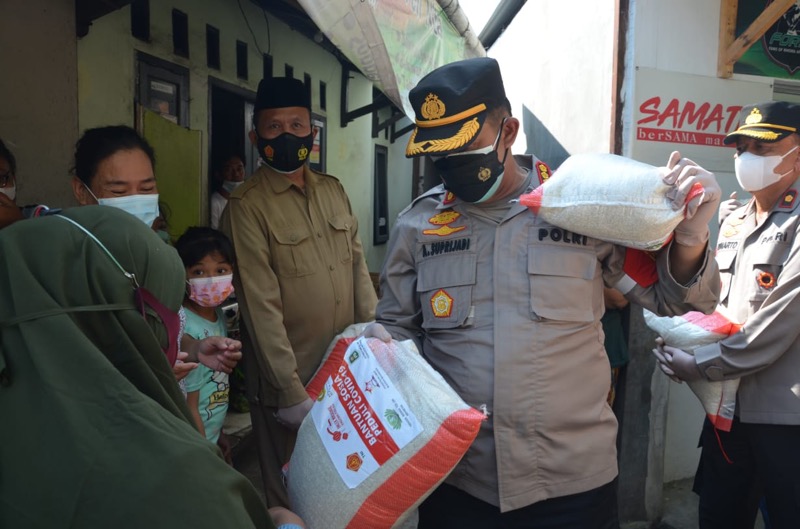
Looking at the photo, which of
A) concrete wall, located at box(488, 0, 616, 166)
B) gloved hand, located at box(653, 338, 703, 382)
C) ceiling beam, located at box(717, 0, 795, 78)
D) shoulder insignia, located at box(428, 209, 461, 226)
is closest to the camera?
shoulder insignia, located at box(428, 209, 461, 226)

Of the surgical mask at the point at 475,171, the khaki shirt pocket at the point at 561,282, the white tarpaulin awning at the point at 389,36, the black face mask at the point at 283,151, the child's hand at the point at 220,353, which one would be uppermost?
the white tarpaulin awning at the point at 389,36

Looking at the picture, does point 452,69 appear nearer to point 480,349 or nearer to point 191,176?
point 480,349

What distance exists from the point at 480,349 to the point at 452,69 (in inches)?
34.2

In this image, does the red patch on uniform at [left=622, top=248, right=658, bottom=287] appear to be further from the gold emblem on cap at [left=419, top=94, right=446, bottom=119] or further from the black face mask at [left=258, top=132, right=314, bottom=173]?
the black face mask at [left=258, top=132, right=314, bottom=173]

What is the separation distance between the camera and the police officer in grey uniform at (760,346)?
89.8 inches

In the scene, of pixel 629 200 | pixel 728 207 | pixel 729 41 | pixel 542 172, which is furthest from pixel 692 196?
pixel 729 41

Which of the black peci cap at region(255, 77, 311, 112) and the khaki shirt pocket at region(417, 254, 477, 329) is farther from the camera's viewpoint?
the black peci cap at region(255, 77, 311, 112)

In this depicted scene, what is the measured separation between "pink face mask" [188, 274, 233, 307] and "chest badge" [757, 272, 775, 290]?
2.24 meters

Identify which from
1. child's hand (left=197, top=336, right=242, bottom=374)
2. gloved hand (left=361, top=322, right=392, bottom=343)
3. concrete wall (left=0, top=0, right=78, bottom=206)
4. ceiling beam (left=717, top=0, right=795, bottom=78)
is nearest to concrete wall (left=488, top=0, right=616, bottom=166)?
ceiling beam (left=717, top=0, right=795, bottom=78)

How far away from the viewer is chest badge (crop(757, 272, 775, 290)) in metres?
2.41

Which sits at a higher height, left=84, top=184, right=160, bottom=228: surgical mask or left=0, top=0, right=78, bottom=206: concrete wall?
left=0, top=0, right=78, bottom=206: concrete wall

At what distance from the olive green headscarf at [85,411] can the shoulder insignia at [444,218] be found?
111 cm

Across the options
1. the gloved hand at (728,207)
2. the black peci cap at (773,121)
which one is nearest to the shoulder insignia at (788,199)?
the black peci cap at (773,121)

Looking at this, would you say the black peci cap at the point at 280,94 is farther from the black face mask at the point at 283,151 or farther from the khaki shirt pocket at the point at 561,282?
the khaki shirt pocket at the point at 561,282
